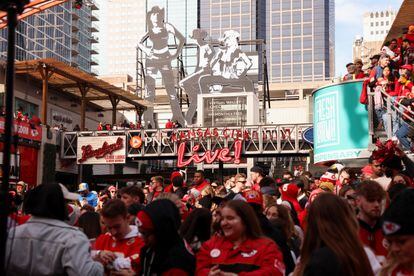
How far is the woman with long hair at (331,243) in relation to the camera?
316 cm

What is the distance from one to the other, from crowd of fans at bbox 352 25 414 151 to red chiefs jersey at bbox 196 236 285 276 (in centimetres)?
814

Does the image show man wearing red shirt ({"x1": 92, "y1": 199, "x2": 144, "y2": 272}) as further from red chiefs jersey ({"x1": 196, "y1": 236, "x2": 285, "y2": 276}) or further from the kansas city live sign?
the kansas city live sign

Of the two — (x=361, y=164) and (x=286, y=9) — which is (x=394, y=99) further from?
(x=286, y=9)

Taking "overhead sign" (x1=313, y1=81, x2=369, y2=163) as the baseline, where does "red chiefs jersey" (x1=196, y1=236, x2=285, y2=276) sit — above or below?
below

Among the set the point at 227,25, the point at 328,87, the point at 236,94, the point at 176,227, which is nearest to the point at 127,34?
the point at 227,25

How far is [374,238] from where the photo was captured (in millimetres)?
4773

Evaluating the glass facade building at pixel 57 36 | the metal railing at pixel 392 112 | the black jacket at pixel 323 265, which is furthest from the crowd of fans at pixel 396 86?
the glass facade building at pixel 57 36

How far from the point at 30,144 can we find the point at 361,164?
22327 millimetres

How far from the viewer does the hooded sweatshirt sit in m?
4.27

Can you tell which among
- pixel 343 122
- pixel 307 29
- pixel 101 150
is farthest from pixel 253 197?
pixel 307 29

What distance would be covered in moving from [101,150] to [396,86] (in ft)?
88.5

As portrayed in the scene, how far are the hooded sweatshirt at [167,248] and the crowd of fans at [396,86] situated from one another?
8413mm

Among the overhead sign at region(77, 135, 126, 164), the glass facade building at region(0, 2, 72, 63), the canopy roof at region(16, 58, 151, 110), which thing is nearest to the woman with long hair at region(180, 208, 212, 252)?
the canopy roof at region(16, 58, 151, 110)

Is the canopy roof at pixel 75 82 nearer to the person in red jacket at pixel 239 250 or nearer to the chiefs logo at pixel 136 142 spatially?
the chiefs logo at pixel 136 142
